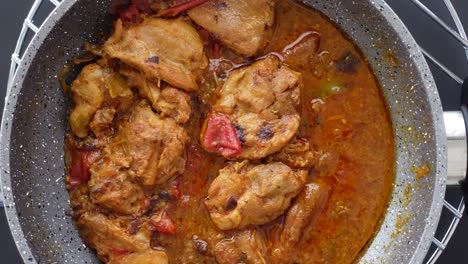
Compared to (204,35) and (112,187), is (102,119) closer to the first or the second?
(112,187)

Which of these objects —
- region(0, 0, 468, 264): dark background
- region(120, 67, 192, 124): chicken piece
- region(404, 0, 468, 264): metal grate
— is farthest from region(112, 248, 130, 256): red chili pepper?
region(404, 0, 468, 264): metal grate

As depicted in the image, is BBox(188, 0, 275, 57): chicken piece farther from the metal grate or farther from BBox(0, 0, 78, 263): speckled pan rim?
the metal grate

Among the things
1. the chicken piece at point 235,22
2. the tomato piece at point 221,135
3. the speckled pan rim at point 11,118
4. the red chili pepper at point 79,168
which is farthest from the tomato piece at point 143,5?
the red chili pepper at point 79,168

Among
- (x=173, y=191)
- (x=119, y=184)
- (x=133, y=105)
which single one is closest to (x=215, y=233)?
(x=173, y=191)

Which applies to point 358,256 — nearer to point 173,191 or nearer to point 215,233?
point 215,233

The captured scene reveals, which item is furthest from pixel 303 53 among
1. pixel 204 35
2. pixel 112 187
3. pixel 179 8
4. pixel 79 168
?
pixel 79 168

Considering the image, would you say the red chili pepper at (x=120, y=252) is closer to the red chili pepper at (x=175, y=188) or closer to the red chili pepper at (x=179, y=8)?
the red chili pepper at (x=175, y=188)
